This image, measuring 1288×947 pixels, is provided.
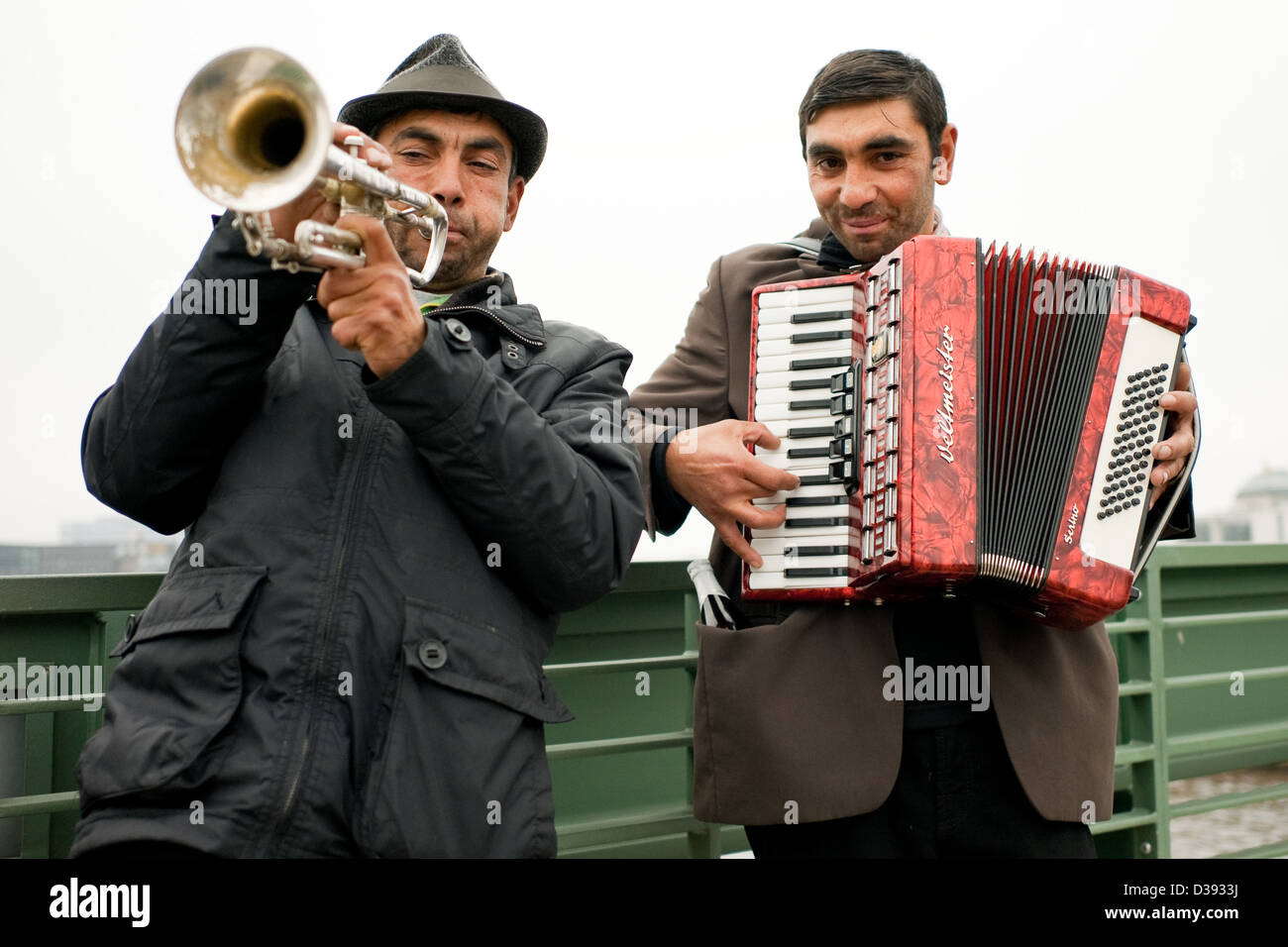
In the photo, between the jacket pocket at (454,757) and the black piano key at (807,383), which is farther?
the black piano key at (807,383)

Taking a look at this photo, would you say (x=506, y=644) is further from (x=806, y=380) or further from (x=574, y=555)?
(x=806, y=380)

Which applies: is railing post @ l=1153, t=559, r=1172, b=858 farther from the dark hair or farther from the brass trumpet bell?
the brass trumpet bell

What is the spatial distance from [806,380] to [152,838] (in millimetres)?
1508

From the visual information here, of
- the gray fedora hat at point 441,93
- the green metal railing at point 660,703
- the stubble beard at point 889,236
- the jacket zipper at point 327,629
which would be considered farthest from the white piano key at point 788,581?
the gray fedora hat at point 441,93

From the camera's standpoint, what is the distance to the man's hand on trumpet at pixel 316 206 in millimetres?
1648

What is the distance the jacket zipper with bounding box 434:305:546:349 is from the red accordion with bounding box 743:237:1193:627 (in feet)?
1.98

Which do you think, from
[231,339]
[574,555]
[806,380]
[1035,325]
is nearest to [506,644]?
[574,555]

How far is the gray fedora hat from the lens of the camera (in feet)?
7.25

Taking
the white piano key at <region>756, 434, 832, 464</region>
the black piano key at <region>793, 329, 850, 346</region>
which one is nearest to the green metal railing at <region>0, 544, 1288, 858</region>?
the white piano key at <region>756, 434, 832, 464</region>

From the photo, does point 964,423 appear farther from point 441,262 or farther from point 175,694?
point 175,694

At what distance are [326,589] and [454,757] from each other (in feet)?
1.03

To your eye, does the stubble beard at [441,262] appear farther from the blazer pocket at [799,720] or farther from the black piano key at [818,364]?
the blazer pocket at [799,720]

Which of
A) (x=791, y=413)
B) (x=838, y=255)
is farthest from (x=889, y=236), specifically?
(x=791, y=413)

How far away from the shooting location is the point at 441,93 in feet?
7.19
